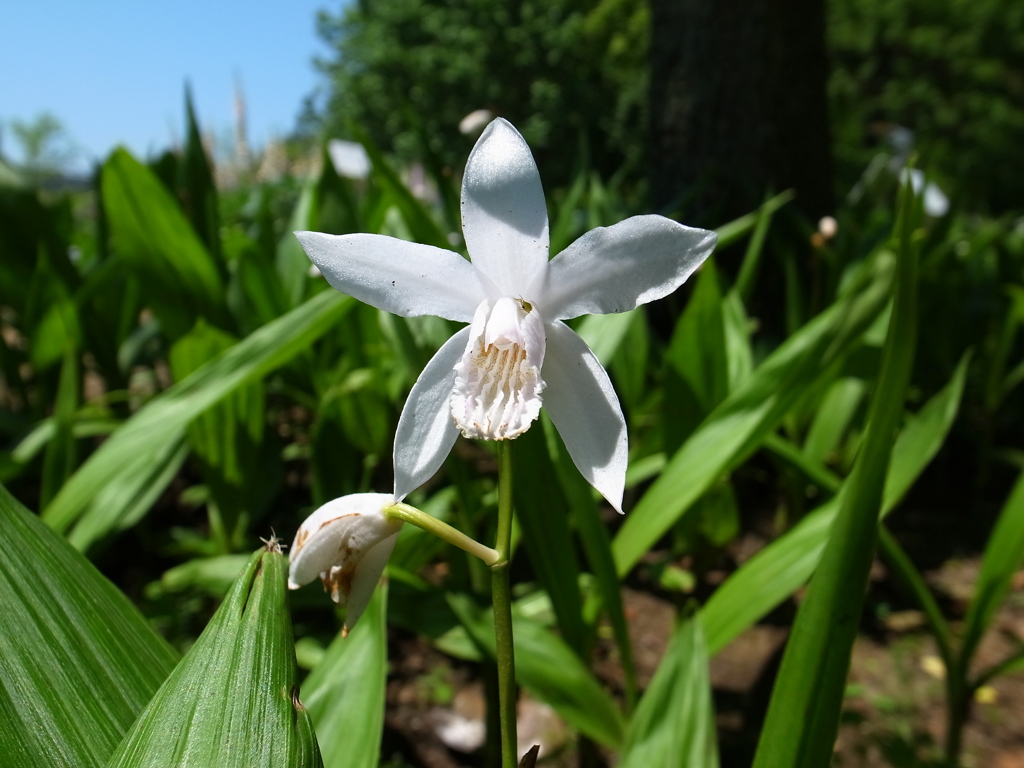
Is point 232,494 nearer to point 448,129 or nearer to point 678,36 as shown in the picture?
point 678,36

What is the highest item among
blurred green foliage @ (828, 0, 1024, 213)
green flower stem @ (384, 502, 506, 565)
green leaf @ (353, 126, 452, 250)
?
green leaf @ (353, 126, 452, 250)

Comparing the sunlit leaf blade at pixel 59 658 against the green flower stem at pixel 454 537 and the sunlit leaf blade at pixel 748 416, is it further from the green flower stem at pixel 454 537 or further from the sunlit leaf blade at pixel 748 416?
the sunlit leaf blade at pixel 748 416

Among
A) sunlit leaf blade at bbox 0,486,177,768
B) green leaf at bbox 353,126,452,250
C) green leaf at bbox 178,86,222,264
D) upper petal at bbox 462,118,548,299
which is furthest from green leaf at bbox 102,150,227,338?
upper petal at bbox 462,118,548,299

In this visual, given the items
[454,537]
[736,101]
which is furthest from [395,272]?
[736,101]

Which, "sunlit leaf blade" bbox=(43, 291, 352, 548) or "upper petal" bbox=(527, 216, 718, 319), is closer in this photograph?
"upper petal" bbox=(527, 216, 718, 319)

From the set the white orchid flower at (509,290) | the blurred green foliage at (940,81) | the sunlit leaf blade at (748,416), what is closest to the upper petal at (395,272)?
the white orchid flower at (509,290)

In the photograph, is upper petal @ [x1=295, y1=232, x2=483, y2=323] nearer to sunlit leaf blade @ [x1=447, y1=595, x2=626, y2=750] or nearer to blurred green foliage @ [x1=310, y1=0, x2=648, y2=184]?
sunlit leaf blade @ [x1=447, y1=595, x2=626, y2=750]

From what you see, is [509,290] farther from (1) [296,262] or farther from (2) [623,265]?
(1) [296,262]
